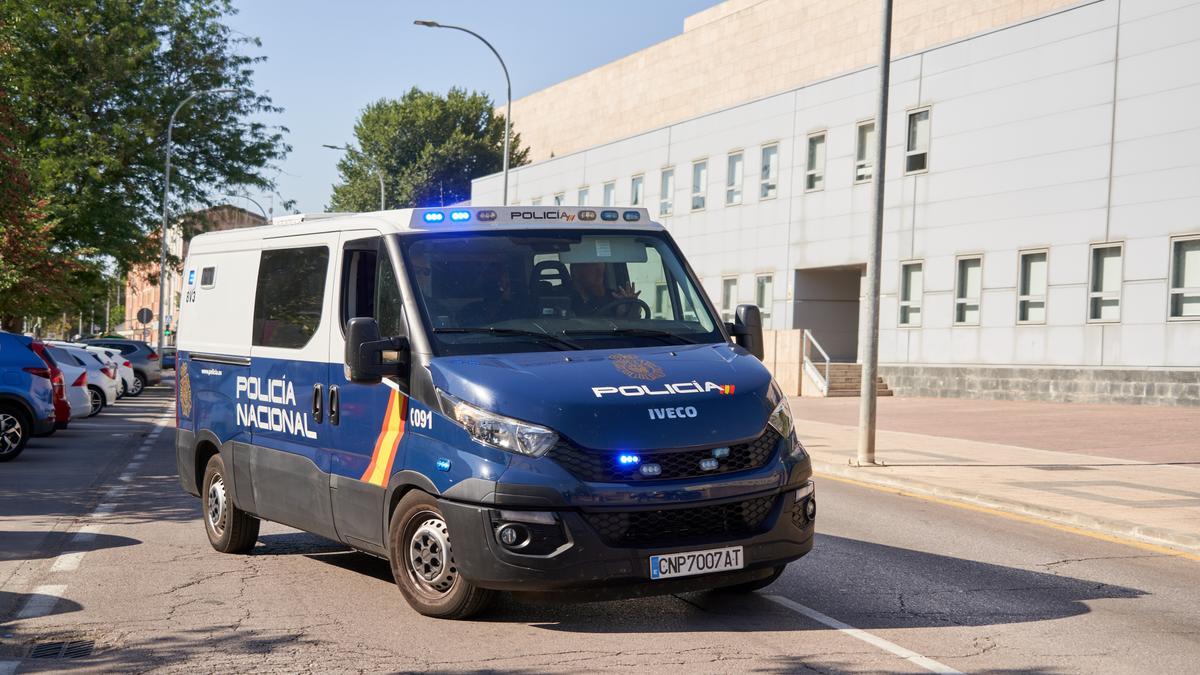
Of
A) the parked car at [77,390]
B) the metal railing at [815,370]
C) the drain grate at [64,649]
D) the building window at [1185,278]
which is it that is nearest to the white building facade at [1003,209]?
the building window at [1185,278]

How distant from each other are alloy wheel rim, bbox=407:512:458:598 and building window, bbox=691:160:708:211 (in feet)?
132

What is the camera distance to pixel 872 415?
17.3m

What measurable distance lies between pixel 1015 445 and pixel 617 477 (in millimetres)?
15510

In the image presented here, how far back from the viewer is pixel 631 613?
7.37 meters

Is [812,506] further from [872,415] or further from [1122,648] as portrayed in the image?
[872,415]

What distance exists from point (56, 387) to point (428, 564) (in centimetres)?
1365

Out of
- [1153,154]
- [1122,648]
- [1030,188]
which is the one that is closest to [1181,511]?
[1122,648]

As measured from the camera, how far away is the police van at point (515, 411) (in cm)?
651

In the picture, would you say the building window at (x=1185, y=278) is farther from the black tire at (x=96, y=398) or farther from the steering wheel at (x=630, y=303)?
the steering wheel at (x=630, y=303)

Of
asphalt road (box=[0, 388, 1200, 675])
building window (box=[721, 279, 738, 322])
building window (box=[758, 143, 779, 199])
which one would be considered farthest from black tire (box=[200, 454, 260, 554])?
building window (box=[721, 279, 738, 322])

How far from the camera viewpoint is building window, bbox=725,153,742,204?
4490 centimetres

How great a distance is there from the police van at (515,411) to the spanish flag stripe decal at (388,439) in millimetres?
15

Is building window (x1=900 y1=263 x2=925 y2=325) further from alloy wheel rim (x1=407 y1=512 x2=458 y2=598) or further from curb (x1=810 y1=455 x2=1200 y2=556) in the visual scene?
alloy wheel rim (x1=407 y1=512 x2=458 y2=598)

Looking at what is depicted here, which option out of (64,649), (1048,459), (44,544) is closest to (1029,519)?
(1048,459)
